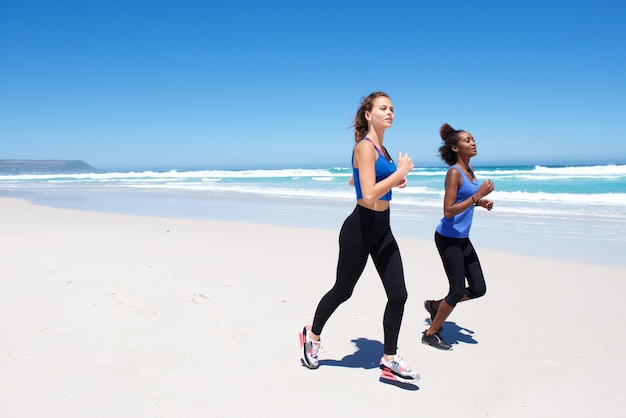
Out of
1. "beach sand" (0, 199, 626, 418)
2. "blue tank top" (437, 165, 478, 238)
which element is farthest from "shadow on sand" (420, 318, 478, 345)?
"blue tank top" (437, 165, 478, 238)

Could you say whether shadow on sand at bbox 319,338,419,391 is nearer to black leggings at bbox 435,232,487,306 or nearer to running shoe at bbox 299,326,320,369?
running shoe at bbox 299,326,320,369

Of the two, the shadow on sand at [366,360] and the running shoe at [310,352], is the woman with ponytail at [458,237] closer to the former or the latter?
the shadow on sand at [366,360]

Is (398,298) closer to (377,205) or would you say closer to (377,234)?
(377,234)

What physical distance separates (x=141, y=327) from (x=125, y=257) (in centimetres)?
323

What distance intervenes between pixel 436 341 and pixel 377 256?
4.05ft

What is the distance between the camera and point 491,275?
655cm

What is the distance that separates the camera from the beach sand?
117 inches

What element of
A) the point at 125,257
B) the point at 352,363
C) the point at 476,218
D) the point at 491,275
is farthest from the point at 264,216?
the point at 352,363

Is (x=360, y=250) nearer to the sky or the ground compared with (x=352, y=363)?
nearer to the sky

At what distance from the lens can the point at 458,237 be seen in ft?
13.0

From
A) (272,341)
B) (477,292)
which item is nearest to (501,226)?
(477,292)

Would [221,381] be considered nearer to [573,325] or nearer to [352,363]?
[352,363]

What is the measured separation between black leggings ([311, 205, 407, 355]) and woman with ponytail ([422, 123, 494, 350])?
848mm

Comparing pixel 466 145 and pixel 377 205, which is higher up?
pixel 466 145
